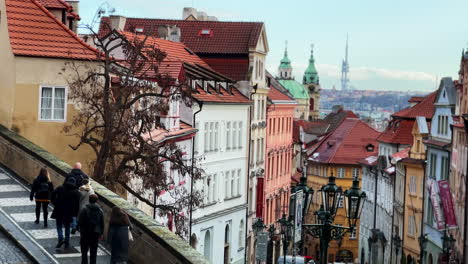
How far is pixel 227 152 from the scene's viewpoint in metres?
63.5

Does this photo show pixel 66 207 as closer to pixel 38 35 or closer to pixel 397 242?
pixel 38 35

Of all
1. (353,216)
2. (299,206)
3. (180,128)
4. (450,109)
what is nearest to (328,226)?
(353,216)

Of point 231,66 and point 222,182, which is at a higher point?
point 231,66

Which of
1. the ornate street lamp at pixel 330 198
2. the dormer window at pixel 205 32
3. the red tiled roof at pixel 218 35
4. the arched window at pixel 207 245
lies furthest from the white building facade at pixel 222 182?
the ornate street lamp at pixel 330 198

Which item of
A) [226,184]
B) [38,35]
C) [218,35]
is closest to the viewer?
[38,35]

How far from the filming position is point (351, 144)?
12750 cm

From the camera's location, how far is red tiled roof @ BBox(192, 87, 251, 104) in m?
56.7

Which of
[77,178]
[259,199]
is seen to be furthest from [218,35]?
[77,178]

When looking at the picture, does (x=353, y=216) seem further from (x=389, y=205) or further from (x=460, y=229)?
(x=389, y=205)

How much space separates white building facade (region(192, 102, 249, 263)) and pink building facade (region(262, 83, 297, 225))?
9767mm

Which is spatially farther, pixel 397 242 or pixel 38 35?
pixel 397 242

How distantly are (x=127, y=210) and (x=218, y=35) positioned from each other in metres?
49.6

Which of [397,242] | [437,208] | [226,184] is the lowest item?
[397,242]

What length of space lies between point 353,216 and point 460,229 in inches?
1461
